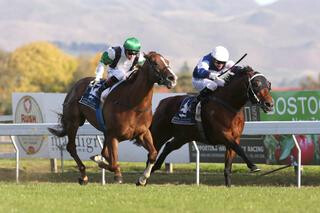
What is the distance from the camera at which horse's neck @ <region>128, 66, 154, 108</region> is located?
38.5ft

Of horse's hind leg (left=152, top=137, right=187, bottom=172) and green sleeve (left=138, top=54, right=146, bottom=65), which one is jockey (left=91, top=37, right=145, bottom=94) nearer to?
green sleeve (left=138, top=54, right=146, bottom=65)

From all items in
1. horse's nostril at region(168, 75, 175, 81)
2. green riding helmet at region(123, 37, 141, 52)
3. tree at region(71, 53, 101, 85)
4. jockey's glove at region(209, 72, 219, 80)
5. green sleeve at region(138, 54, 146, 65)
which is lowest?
horse's nostril at region(168, 75, 175, 81)

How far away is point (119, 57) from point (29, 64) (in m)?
94.1

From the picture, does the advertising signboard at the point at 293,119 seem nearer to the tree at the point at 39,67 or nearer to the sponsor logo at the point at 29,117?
the sponsor logo at the point at 29,117

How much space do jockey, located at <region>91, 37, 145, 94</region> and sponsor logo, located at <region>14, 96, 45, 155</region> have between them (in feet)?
23.2

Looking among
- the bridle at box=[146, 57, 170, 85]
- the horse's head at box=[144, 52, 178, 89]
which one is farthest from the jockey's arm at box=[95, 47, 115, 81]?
the bridle at box=[146, 57, 170, 85]

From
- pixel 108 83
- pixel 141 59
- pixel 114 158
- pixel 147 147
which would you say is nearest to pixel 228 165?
pixel 147 147

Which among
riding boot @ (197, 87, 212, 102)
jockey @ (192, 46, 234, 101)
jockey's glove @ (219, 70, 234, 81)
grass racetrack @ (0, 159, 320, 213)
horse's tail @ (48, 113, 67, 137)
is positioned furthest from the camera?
horse's tail @ (48, 113, 67, 137)

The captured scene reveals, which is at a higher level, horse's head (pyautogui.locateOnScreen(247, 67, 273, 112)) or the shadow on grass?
horse's head (pyautogui.locateOnScreen(247, 67, 273, 112))

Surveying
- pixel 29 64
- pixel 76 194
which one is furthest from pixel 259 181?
Answer: pixel 29 64

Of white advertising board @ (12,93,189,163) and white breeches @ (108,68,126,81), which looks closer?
white breeches @ (108,68,126,81)

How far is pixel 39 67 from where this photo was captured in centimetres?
10550

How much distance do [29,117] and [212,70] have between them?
7.64 metres

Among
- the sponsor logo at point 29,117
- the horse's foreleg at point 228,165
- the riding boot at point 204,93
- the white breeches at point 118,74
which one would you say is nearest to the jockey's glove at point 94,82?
the white breeches at point 118,74
